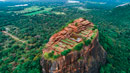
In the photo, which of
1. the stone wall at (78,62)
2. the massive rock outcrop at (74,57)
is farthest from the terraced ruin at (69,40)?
the stone wall at (78,62)

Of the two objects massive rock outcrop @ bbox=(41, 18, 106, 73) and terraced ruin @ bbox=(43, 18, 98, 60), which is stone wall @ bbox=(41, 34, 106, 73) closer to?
massive rock outcrop @ bbox=(41, 18, 106, 73)

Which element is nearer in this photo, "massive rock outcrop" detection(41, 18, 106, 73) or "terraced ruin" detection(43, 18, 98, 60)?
"massive rock outcrop" detection(41, 18, 106, 73)

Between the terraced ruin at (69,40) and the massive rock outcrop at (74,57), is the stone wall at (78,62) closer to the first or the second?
the massive rock outcrop at (74,57)

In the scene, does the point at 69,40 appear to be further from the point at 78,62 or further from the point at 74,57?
the point at 78,62

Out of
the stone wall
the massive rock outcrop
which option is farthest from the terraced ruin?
the stone wall

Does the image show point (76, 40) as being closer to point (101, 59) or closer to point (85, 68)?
point (85, 68)

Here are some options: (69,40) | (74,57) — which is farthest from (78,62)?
(69,40)

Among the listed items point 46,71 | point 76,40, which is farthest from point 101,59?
point 46,71
